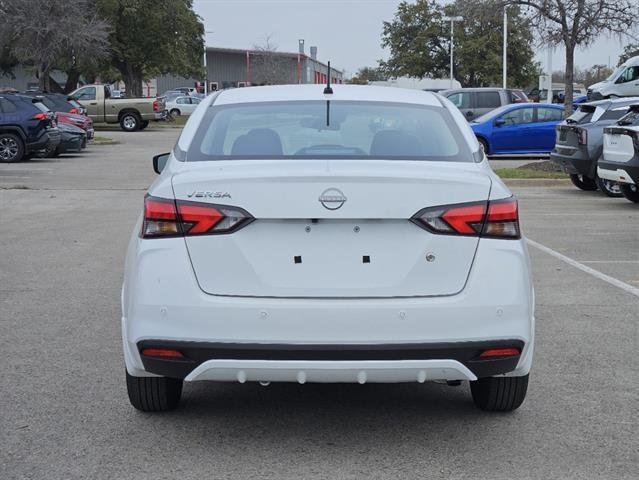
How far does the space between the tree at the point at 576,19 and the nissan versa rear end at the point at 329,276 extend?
2076 centimetres

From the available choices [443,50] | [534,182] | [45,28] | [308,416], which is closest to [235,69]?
[443,50]

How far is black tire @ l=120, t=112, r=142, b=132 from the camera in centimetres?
4444

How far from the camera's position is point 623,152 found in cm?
1487

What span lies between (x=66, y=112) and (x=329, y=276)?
29476 mm

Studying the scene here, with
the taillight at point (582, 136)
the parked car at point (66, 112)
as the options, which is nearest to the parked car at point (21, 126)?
the parked car at point (66, 112)

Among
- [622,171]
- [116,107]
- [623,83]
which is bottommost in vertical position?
[622,171]

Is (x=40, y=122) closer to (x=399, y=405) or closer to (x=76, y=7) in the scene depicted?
(x=76, y=7)

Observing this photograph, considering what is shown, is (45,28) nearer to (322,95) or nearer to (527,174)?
(527,174)

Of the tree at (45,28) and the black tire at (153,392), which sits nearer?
the black tire at (153,392)

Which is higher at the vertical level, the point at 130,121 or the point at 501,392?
the point at 130,121

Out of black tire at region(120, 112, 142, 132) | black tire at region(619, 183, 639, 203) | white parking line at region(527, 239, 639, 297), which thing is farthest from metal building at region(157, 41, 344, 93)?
white parking line at region(527, 239, 639, 297)

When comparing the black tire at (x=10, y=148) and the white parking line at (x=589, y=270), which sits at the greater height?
the black tire at (x=10, y=148)

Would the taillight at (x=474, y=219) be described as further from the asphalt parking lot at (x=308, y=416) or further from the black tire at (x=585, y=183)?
the black tire at (x=585, y=183)

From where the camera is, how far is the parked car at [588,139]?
684 inches
